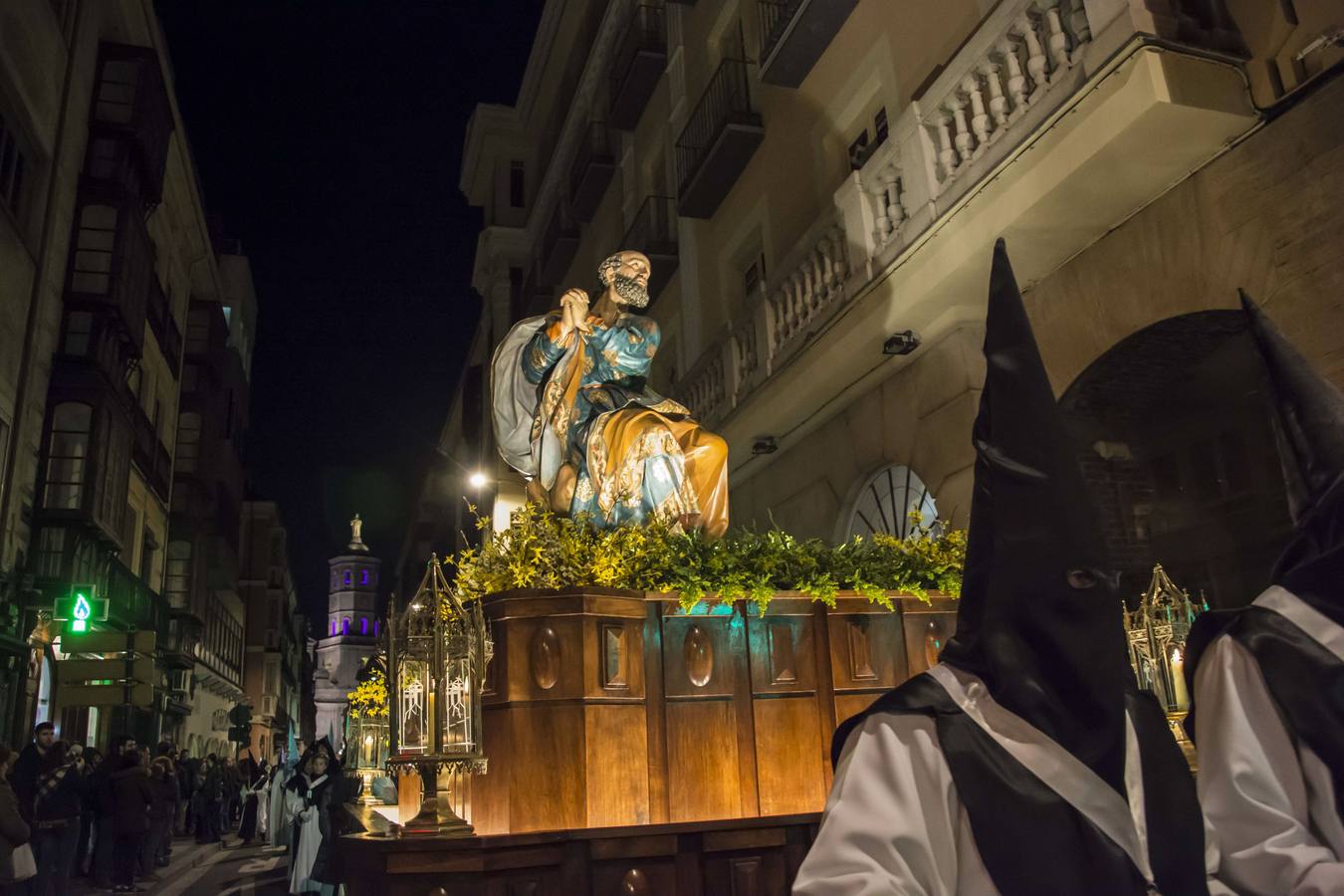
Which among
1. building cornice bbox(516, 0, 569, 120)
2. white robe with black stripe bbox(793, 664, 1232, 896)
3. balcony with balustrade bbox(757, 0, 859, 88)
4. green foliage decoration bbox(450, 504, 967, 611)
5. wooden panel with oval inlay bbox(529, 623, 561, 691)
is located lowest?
white robe with black stripe bbox(793, 664, 1232, 896)

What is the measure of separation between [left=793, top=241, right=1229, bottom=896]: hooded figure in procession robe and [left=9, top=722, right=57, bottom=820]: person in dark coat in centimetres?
1003

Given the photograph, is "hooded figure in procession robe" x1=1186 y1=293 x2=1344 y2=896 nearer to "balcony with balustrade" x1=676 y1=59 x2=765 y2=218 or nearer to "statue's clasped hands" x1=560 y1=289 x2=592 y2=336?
"statue's clasped hands" x1=560 y1=289 x2=592 y2=336

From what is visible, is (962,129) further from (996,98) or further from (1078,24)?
(1078,24)

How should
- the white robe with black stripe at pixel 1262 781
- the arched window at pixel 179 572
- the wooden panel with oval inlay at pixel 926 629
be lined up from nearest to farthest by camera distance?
the white robe with black stripe at pixel 1262 781, the wooden panel with oval inlay at pixel 926 629, the arched window at pixel 179 572

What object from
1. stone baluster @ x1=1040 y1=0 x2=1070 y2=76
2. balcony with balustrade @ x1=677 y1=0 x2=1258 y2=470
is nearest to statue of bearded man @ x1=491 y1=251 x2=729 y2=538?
balcony with balustrade @ x1=677 y1=0 x2=1258 y2=470

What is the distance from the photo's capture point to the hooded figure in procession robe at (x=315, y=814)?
28.3ft

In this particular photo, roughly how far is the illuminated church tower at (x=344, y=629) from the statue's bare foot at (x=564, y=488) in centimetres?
7159

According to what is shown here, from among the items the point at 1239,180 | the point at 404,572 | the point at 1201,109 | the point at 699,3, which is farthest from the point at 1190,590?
the point at 404,572

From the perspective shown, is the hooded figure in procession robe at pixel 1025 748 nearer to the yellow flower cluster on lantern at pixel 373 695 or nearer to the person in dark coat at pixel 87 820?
the yellow flower cluster on lantern at pixel 373 695

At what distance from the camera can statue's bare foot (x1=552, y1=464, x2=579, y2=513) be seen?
255 inches

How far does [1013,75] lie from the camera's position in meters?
7.01

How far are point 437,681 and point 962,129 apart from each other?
222 inches

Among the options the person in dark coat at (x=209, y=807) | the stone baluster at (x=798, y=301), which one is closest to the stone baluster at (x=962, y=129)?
the stone baluster at (x=798, y=301)

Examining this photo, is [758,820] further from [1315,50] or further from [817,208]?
[817,208]
